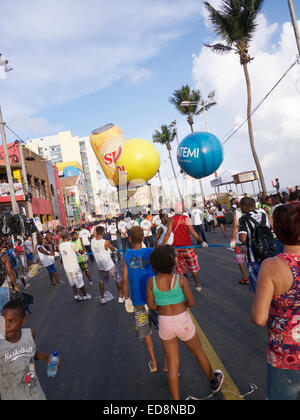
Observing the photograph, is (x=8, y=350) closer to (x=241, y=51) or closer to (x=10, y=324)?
(x=10, y=324)

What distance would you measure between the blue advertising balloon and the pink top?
7.10m

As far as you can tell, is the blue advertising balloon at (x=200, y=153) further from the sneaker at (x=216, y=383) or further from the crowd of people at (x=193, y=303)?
the sneaker at (x=216, y=383)

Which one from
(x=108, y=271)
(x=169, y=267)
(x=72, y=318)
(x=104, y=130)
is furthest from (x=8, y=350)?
(x=104, y=130)

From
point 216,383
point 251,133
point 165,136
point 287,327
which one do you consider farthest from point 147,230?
point 165,136

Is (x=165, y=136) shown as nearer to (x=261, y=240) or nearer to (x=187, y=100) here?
(x=187, y=100)

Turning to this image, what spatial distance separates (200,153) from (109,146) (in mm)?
2578

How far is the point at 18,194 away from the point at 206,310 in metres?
Result: 25.2

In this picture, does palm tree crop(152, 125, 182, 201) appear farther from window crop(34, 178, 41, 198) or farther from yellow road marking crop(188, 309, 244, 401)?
yellow road marking crop(188, 309, 244, 401)

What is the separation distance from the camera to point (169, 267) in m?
2.84

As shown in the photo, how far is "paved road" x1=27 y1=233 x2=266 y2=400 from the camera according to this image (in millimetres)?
3312

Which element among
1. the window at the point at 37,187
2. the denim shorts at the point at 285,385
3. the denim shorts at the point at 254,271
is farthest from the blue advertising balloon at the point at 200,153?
the window at the point at 37,187

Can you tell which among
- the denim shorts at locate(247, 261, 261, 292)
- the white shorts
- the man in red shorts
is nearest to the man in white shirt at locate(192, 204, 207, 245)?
the man in red shorts

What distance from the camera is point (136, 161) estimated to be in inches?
313

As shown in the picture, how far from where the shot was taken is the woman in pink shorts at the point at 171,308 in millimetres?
2803
